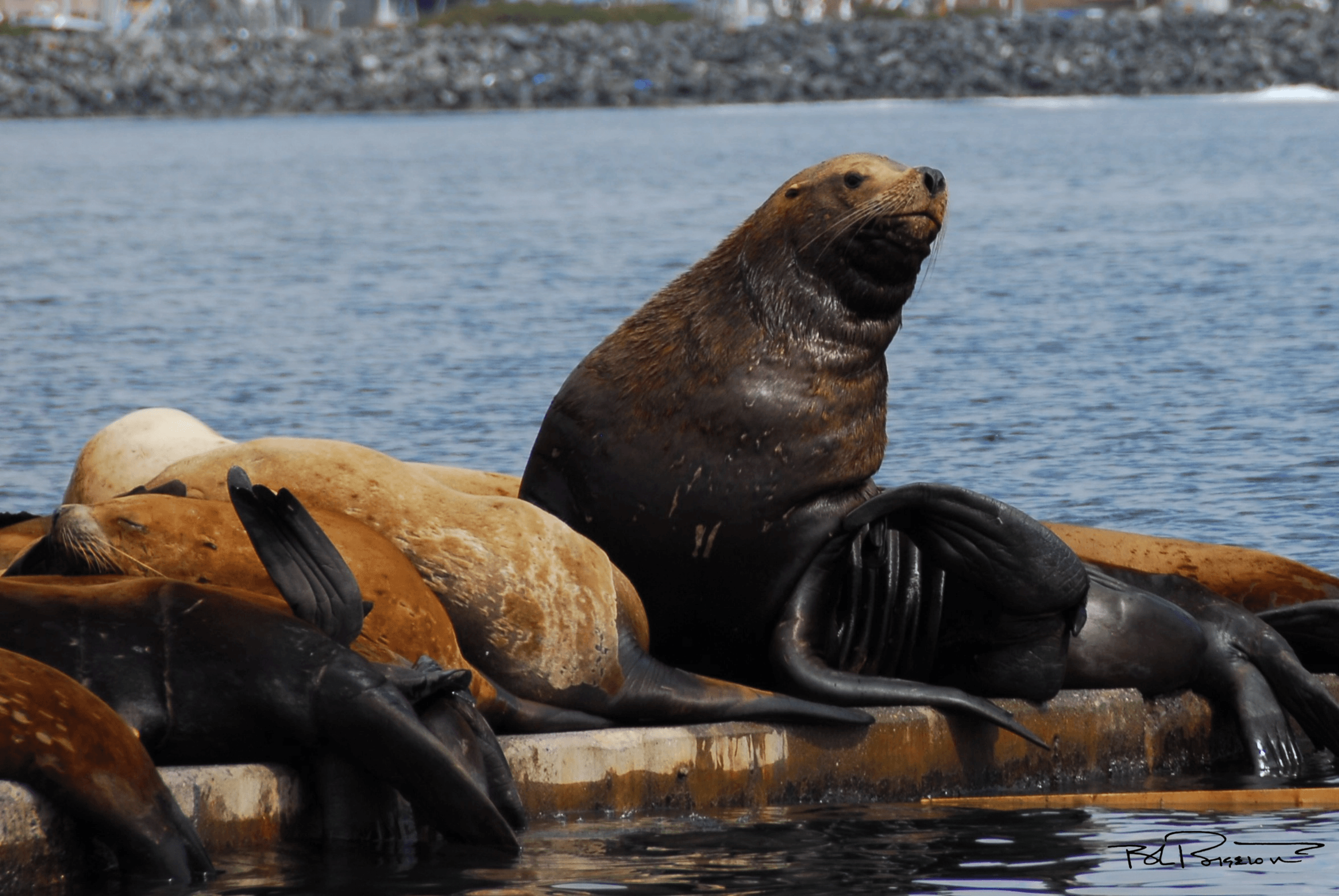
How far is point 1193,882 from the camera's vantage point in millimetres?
5758

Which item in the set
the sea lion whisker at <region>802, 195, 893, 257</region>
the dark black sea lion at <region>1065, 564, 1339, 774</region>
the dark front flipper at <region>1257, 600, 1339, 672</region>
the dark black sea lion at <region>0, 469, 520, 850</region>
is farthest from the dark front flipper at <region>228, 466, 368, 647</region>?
the dark front flipper at <region>1257, 600, 1339, 672</region>

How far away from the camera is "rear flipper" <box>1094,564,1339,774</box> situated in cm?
756

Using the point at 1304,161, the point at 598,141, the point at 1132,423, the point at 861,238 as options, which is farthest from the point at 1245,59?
the point at 861,238

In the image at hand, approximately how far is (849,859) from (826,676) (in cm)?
110

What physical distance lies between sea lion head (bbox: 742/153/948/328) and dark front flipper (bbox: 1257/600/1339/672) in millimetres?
1774

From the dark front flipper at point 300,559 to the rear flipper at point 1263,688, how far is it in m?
3.16

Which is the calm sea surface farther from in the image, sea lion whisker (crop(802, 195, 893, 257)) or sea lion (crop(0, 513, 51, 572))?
sea lion (crop(0, 513, 51, 572))

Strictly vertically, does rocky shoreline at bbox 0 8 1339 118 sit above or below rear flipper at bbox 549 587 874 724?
above

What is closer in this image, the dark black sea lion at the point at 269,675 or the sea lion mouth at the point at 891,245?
the dark black sea lion at the point at 269,675

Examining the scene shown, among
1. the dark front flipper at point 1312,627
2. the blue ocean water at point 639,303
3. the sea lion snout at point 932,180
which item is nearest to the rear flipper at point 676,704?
the sea lion snout at point 932,180

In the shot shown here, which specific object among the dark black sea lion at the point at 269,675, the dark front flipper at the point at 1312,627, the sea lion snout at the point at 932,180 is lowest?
the dark front flipper at the point at 1312,627

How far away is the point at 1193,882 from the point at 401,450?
1051cm

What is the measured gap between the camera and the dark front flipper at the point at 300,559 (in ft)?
19.7

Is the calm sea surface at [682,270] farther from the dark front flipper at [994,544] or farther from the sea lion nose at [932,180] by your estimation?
the sea lion nose at [932,180]
